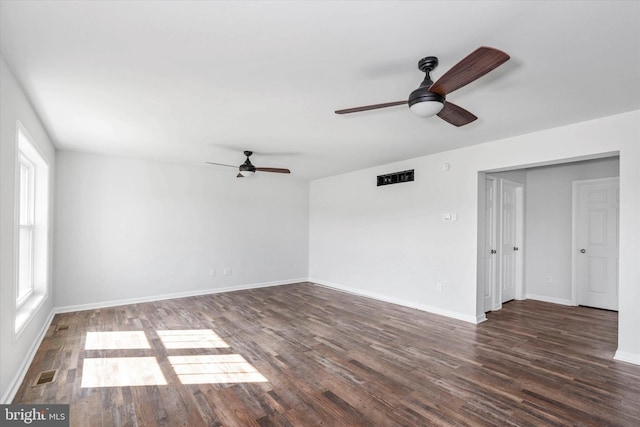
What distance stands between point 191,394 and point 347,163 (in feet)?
13.9

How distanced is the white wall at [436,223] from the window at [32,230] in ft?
15.7

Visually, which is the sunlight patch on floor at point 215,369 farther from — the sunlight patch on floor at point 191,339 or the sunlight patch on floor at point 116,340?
the sunlight patch on floor at point 116,340

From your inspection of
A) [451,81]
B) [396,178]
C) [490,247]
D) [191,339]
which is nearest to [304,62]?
[451,81]

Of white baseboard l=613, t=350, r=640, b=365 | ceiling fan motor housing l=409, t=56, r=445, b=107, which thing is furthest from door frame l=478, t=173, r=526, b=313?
ceiling fan motor housing l=409, t=56, r=445, b=107

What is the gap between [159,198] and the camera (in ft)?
18.4

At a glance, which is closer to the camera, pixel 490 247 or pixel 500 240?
pixel 490 247

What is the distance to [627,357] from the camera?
Result: 3.06 metres

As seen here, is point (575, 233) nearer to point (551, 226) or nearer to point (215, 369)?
point (551, 226)

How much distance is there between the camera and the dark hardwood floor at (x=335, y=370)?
7.30ft

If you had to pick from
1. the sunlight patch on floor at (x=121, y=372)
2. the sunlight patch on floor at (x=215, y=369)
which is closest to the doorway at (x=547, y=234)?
the sunlight patch on floor at (x=215, y=369)

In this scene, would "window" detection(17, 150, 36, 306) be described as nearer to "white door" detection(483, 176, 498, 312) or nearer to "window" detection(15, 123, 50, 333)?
"window" detection(15, 123, 50, 333)

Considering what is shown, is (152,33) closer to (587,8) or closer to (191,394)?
(587,8)

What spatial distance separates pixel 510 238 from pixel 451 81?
465cm

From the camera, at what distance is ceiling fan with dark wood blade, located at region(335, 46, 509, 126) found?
160 cm
